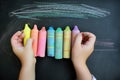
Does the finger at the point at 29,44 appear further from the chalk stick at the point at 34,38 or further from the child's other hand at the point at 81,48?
the child's other hand at the point at 81,48

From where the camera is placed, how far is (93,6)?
1232mm

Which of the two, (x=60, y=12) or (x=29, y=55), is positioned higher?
(x=60, y=12)

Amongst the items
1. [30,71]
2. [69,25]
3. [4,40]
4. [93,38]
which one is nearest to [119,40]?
[93,38]

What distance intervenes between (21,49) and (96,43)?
0.37 metres

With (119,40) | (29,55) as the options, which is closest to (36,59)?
(29,55)

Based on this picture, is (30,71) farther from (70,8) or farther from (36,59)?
(70,8)

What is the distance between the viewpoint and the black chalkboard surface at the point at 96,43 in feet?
4.05

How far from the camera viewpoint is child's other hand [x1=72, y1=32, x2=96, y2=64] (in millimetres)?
1180

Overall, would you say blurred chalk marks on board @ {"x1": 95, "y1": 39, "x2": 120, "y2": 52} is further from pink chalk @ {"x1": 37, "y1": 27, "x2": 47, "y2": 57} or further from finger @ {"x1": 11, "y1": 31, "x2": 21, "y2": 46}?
finger @ {"x1": 11, "y1": 31, "x2": 21, "y2": 46}

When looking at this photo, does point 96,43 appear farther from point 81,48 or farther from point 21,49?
point 21,49

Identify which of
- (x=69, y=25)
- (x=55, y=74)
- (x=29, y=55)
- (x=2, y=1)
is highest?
(x=2, y=1)

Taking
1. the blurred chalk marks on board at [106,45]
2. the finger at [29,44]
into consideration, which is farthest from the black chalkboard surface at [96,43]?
the finger at [29,44]

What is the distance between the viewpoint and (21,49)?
1.19 meters

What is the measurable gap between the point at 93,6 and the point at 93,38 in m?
0.16
